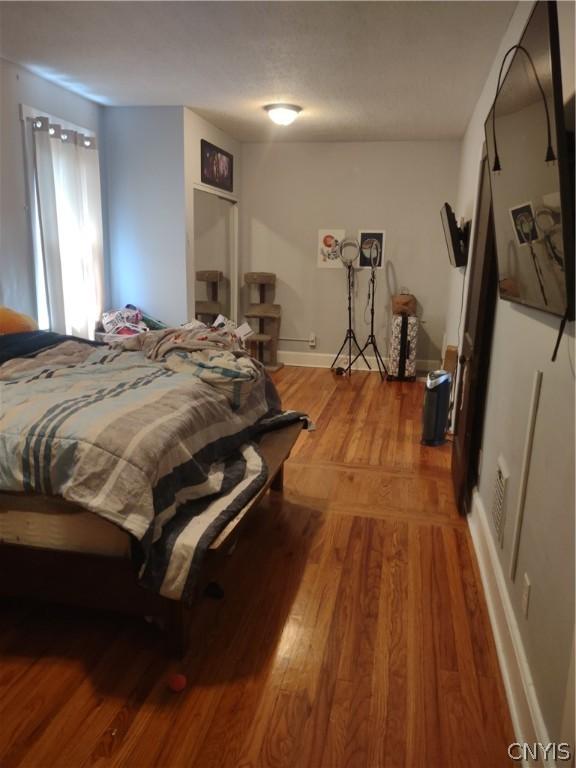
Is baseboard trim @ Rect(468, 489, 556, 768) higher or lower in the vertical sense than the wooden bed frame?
lower

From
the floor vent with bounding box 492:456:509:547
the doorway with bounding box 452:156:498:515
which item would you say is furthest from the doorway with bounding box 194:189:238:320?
the floor vent with bounding box 492:456:509:547

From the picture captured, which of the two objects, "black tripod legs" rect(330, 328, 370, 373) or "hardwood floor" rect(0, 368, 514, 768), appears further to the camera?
"black tripod legs" rect(330, 328, 370, 373)

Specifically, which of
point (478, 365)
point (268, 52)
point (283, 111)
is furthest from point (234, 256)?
point (478, 365)

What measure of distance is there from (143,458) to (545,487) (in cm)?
119

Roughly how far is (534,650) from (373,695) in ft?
1.66

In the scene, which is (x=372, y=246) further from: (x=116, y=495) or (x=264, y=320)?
(x=116, y=495)

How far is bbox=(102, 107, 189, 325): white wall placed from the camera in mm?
4652

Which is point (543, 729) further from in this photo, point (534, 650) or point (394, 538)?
point (394, 538)

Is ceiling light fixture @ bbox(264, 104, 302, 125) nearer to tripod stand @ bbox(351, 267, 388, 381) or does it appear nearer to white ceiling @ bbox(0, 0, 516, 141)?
white ceiling @ bbox(0, 0, 516, 141)

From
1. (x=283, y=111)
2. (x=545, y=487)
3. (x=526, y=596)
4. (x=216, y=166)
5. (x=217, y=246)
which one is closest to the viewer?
(x=545, y=487)

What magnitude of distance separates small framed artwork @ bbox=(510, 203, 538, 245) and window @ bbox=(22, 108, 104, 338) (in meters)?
3.36

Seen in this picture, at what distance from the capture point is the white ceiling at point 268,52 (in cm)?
268

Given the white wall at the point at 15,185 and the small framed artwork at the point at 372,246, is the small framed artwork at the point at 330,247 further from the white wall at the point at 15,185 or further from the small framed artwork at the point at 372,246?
the white wall at the point at 15,185

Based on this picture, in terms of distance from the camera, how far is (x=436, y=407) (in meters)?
3.79
